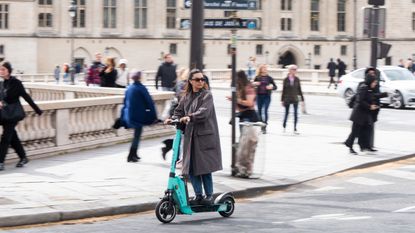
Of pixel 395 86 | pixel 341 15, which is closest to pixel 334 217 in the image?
pixel 395 86

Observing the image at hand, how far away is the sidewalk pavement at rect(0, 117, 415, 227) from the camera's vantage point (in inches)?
496

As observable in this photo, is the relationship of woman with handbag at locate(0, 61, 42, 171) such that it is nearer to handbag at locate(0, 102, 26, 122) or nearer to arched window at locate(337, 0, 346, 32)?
handbag at locate(0, 102, 26, 122)

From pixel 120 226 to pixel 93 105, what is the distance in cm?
927

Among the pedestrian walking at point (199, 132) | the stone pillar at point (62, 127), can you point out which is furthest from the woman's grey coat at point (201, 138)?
the stone pillar at point (62, 127)

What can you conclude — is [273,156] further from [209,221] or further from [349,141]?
[209,221]

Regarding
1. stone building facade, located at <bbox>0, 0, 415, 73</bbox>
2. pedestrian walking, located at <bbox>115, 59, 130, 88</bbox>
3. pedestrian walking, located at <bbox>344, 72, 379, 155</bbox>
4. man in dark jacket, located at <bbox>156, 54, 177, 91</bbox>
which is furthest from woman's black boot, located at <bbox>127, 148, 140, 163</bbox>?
stone building facade, located at <bbox>0, 0, 415, 73</bbox>

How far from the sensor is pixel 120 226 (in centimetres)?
1167

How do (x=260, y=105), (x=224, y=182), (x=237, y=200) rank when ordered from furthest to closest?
1. (x=260, y=105)
2. (x=224, y=182)
3. (x=237, y=200)

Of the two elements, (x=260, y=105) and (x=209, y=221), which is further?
(x=260, y=105)

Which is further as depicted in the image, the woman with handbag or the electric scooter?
the woman with handbag

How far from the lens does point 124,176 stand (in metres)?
15.9

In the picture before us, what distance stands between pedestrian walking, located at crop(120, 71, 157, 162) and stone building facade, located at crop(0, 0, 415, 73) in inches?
2504

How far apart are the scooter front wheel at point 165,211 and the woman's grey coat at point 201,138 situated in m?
0.48

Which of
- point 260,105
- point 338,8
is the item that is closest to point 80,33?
point 338,8
